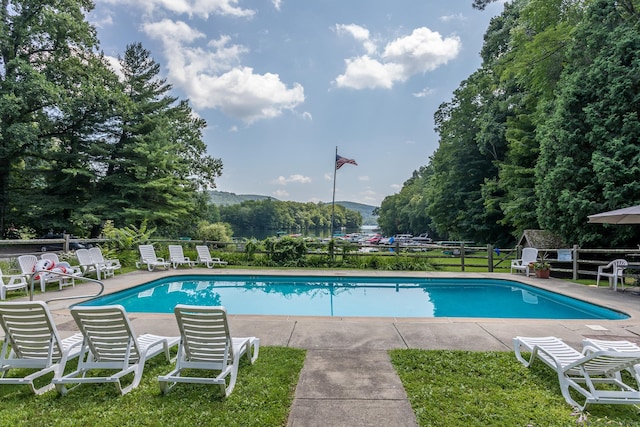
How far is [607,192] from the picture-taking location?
9.99 metres

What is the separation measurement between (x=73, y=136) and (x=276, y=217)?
68062 millimetres

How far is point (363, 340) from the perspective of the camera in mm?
4652

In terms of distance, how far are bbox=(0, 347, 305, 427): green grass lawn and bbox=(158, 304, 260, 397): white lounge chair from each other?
150 millimetres

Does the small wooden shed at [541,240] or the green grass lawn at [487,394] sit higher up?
the small wooden shed at [541,240]

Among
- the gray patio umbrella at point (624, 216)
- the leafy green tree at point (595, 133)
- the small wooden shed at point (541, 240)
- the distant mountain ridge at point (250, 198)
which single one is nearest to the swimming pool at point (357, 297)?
the gray patio umbrella at point (624, 216)

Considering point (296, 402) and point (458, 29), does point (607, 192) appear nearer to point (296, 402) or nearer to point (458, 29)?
point (458, 29)

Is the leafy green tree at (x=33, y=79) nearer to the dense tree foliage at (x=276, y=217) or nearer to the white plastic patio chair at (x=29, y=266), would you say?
the white plastic patio chair at (x=29, y=266)

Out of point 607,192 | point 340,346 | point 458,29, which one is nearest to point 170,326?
point 340,346

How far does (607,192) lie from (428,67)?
32.4 ft

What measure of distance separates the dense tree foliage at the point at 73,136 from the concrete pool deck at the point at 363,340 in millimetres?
12675

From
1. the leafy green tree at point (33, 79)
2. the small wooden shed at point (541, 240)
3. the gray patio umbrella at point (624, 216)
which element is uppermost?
the leafy green tree at point (33, 79)

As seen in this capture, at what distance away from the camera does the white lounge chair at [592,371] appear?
2.76 m

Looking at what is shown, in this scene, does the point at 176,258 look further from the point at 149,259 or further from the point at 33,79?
the point at 33,79

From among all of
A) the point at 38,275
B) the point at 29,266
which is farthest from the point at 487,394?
the point at 29,266
